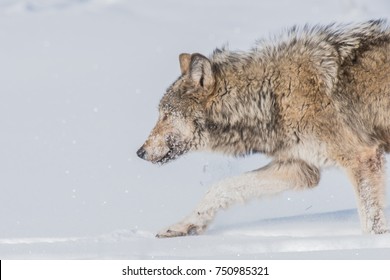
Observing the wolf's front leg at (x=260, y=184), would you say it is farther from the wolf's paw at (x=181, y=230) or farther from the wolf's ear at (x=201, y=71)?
the wolf's ear at (x=201, y=71)

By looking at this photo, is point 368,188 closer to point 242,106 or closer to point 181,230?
point 242,106

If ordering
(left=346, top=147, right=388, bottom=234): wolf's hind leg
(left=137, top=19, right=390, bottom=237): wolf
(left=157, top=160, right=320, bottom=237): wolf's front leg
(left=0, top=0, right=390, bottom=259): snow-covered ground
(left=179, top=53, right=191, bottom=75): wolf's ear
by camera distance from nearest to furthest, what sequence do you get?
(left=0, top=0, right=390, bottom=259): snow-covered ground, (left=346, top=147, right=388, bottom=234): wolf's hind leg, (left=137, top=19, right=390, bottom=237): wolf, (left=179, top=53, right=191, bottom=75): wolf's ear, (left=157, top=160, right=320, bottom=237): wolf's front leg

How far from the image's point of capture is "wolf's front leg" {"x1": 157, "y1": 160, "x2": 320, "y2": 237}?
6.49m

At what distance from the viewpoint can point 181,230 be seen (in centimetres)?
630

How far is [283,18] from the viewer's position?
1931cm

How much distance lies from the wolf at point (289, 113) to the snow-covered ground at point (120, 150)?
0.75ft

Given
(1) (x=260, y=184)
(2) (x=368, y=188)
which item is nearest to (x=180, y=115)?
(1) (x=260, y=184)

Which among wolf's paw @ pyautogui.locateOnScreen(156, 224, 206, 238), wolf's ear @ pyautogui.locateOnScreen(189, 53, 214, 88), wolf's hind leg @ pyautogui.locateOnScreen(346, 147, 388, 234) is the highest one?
wolf's ear @ pyautogui.locateOnScreen(189, 53, 214, 88)

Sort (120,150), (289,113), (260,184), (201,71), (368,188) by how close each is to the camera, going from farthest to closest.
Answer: (120,150), (260,184), (201,71), (289,113), (368,188)

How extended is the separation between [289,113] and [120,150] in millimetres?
4555

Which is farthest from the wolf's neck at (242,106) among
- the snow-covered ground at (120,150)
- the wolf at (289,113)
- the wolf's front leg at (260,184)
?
the snow-covered ground at (120,150)

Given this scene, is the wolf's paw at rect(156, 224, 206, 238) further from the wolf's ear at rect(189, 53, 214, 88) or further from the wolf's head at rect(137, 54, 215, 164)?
the wolf's ear at rect(189, 53, 214, 88)

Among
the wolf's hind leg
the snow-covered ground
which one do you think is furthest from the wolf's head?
the wolf's hind leg

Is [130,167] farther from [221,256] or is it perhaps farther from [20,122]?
[221,256]
